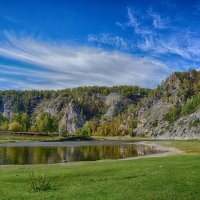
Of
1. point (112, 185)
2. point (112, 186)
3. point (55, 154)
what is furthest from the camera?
point (55, 154)

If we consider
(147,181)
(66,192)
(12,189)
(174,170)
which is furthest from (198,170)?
(12,189)

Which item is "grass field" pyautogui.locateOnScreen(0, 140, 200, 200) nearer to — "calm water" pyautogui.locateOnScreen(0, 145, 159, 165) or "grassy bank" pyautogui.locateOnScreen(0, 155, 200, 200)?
"grassy bank" pyautogui.locateOnScreen(0, 155, 200, 200)

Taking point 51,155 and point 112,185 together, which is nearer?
point 112,185

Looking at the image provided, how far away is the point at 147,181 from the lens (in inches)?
1321

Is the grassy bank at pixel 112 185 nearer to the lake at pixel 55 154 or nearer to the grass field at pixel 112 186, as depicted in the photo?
the grass field at pixel 112 186

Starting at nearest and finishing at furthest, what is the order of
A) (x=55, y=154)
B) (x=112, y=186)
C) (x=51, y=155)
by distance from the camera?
(x=112, y=186) < (x=51, y=155) < (x=55, y=154)

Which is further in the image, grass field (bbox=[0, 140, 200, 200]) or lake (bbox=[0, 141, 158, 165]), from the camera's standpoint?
lake (bbox=[0, 141, 158, 165])

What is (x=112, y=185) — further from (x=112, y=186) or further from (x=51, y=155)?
(x=51, y=155)

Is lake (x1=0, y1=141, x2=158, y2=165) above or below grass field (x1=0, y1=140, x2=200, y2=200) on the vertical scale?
below

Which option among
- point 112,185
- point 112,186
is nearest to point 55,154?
point 112,185

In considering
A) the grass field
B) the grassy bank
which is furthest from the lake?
the grass field

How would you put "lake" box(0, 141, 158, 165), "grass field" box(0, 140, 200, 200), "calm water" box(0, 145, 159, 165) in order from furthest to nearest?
"lake" box(0, 141, 158, 165) < "calm water" box(0, 145, 159, 165) < "grass field" box(0, 140, 200, 200)

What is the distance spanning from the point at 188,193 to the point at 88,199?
8.53 m

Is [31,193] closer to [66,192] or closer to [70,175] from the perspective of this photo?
[66,192]
